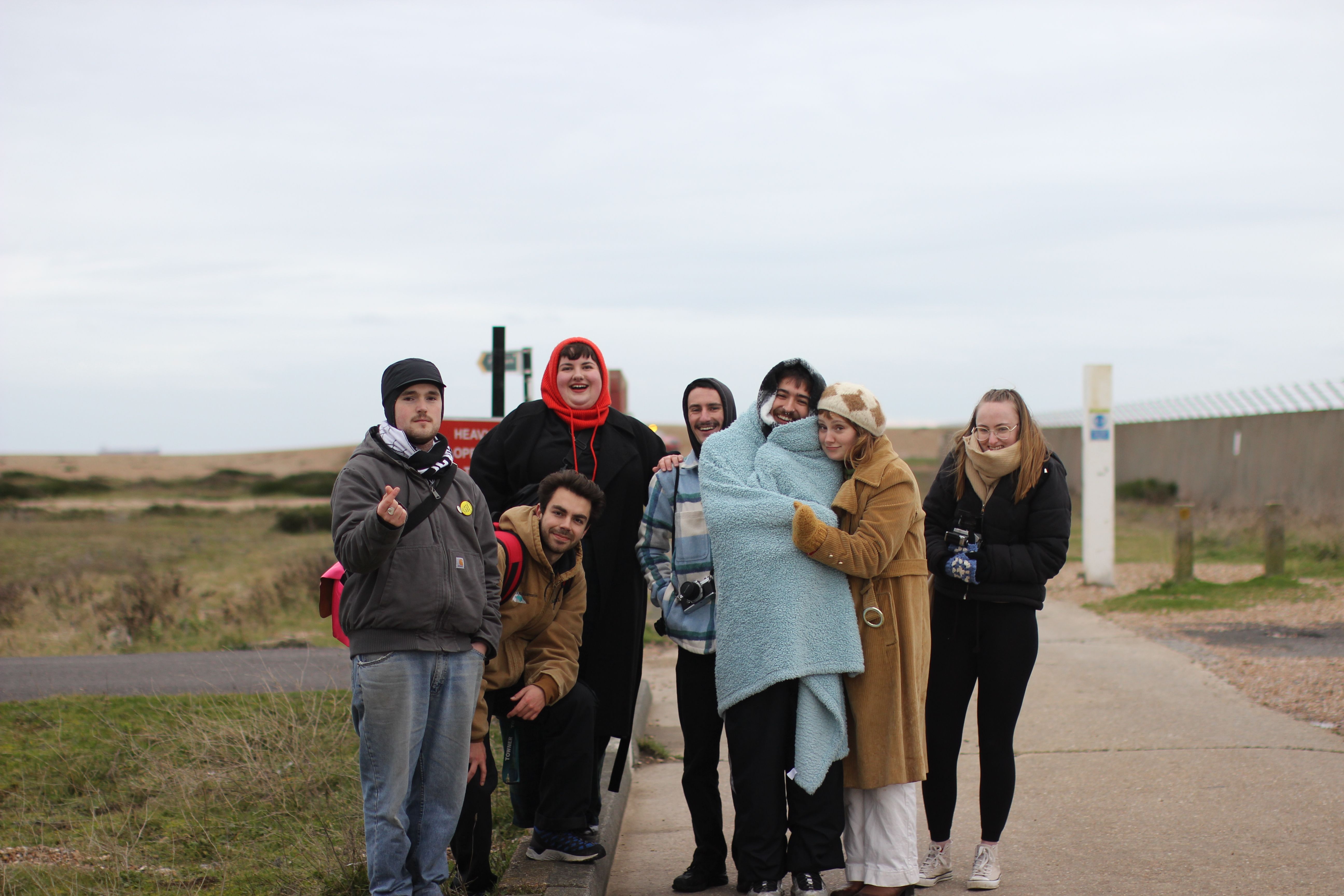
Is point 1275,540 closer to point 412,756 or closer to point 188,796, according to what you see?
point 188,796

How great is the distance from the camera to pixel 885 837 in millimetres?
4105

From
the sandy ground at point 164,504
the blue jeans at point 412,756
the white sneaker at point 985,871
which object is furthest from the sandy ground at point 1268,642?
the sandy ground at point 164,504

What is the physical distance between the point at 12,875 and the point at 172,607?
10767 millimetres

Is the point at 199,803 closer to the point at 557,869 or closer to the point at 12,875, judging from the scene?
the point at 12,875

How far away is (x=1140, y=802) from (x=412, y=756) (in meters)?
3.55

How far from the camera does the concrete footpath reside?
449cm

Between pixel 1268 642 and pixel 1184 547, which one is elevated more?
pixel 1184 547

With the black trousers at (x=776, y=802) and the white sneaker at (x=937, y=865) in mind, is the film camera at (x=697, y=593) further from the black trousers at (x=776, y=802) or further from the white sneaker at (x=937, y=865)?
the white sneaker at (x=937, y=865)

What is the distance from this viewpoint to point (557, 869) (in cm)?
424

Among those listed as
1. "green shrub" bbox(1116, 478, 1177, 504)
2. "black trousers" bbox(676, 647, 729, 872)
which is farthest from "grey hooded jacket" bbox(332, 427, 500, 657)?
"green shrub" bbox(1116, 478, 1177, 504)

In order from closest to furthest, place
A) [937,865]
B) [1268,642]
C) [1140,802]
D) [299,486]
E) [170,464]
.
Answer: [937,865]
[1140,802]
[1268,642]
[299,486]
[170,464]

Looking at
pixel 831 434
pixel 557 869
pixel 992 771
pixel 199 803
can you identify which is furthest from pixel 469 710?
pixel 199 803

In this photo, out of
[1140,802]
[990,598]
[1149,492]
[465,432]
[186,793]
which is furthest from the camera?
[1149,492]

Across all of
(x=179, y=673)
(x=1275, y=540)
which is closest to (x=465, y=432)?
(x=179, y=673)
